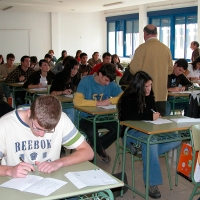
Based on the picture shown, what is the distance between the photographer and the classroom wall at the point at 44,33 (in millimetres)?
14875

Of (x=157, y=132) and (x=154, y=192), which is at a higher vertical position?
(x=157, y=132)

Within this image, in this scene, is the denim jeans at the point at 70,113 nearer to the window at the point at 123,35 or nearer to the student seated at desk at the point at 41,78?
the student seated at desk at the point at 41,78

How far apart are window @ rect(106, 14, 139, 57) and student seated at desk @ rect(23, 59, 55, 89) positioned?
841 cm

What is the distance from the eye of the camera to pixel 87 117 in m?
4.34

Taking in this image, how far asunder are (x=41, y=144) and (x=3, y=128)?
0.25 metres

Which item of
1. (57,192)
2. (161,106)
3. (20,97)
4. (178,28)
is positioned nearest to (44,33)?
(178,28)

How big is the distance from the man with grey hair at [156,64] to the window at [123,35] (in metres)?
10.1

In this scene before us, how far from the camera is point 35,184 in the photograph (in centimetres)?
185

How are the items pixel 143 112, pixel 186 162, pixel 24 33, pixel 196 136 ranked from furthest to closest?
pixel 24 33, pixel 143 112, pixel 186 162, pixel 196 136

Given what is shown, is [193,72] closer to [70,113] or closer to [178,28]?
[70,113]

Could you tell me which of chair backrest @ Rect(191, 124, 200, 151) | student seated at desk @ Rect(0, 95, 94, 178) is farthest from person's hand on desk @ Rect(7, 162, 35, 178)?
chair backrest @ Rect(191, 124, 200, 151)

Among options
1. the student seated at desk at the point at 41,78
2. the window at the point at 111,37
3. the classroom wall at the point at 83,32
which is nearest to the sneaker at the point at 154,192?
the student seated at desk at the point at 41,78

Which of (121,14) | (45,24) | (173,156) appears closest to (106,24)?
(121,14)

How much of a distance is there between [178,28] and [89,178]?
11675 mm
